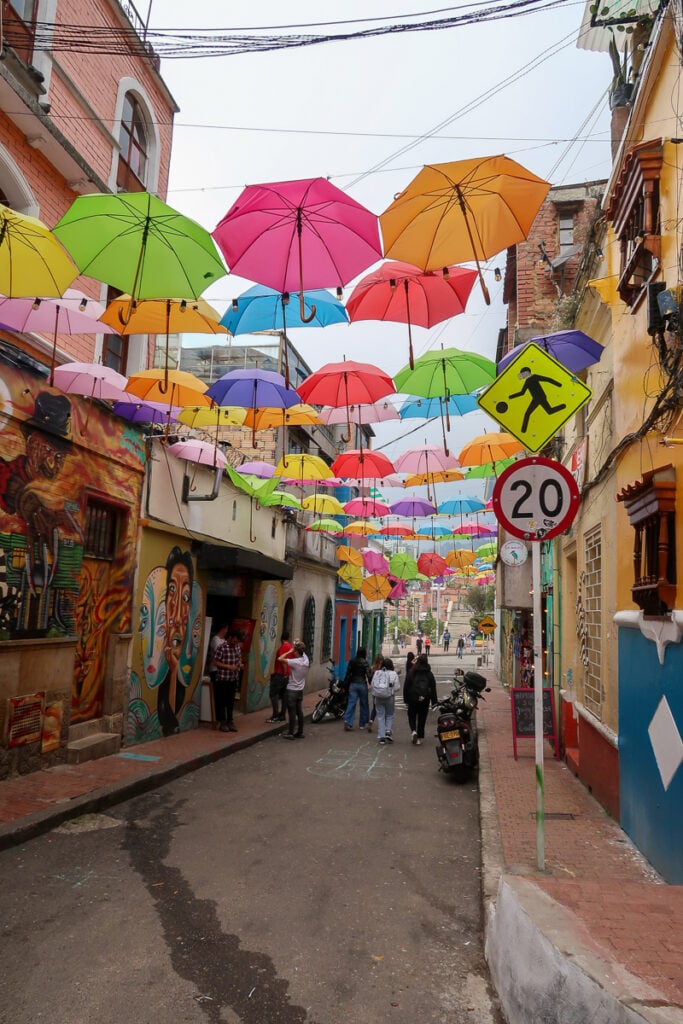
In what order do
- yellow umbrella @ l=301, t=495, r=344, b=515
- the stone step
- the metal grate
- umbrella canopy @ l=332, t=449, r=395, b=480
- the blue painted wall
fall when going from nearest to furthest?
the blue painted wall → the metal grate → the stone step → umbrella canopy @ l=332, t=449, r=395, b=480 → yellow umbrella @ l=301, t=495, r=344, b=515

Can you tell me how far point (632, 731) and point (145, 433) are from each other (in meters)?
8.38

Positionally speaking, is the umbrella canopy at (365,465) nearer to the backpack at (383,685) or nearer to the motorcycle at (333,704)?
the backpack at (383,685)

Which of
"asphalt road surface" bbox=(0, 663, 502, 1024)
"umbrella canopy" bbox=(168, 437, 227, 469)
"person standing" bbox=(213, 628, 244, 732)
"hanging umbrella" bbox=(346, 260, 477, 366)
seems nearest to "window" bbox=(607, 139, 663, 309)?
"hanging umbrella" bbox=(346, 260, 477, 366)

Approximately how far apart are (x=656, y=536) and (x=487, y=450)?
708cm

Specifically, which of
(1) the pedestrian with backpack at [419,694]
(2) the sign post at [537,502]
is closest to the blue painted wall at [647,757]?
(2) the sign post at [537,502]

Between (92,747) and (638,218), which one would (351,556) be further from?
(638,218)

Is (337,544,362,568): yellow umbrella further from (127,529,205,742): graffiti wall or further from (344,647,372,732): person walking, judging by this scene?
(127,529,205,742): graffiti wall

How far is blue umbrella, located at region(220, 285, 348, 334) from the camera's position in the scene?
8.06 m

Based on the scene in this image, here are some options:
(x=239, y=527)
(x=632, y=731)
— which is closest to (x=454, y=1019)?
(x=632, y=731)

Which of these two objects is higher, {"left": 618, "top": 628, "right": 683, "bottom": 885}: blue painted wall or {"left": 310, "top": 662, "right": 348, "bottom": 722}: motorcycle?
{"left": 618, "top": 628, "right": 683, "bottom": 885}: blue painted wall

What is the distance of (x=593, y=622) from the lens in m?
8.99

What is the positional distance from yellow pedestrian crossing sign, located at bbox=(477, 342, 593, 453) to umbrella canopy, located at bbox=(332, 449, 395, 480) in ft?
24.1

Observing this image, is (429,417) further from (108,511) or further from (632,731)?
(632,731)

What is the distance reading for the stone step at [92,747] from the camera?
8930mm
